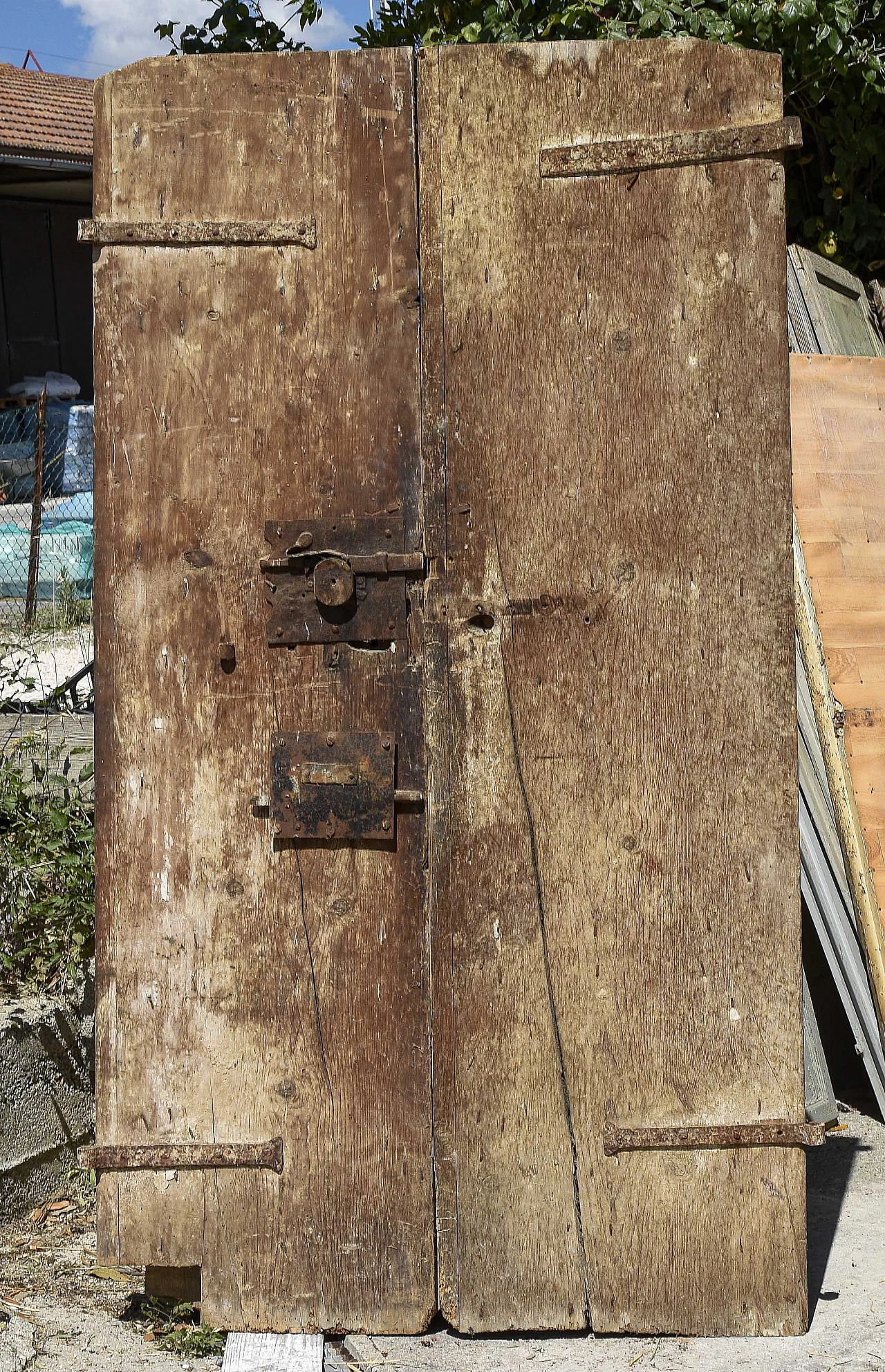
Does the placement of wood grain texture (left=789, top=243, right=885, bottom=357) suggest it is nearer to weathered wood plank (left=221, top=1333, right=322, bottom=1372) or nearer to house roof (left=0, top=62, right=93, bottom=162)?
weathered wood plank (left=221, top=1333, right=322, bottom=1372)

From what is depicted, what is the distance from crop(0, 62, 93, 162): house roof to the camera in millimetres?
9398

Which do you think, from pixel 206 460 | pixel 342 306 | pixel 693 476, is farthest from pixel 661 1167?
pixel 342 306

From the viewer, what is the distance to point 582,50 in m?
2.08

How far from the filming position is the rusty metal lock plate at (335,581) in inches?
84.0

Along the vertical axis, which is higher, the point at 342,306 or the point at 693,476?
the point at 342,306

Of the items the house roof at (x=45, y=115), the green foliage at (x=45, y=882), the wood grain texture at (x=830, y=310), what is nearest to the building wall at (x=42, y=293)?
the house roof at (x=45, y=115)

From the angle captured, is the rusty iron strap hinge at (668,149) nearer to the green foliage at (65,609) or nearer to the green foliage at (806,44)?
the green foliage at (806,44)

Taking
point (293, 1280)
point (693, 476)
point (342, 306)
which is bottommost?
point (293, 1280)

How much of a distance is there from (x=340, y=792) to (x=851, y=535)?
72.5 inches

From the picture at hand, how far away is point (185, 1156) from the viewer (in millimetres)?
2203

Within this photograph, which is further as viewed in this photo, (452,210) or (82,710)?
(82,710)

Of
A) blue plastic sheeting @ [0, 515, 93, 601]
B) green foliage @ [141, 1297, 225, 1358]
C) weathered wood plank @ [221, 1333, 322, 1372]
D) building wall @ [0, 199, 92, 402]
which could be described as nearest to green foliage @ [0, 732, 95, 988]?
green foliage @ [141, 1297, 225, 1358]

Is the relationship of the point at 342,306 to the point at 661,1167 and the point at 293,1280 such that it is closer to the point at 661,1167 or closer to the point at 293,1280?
the point at 661,1167

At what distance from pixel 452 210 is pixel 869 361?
1.84 metres
